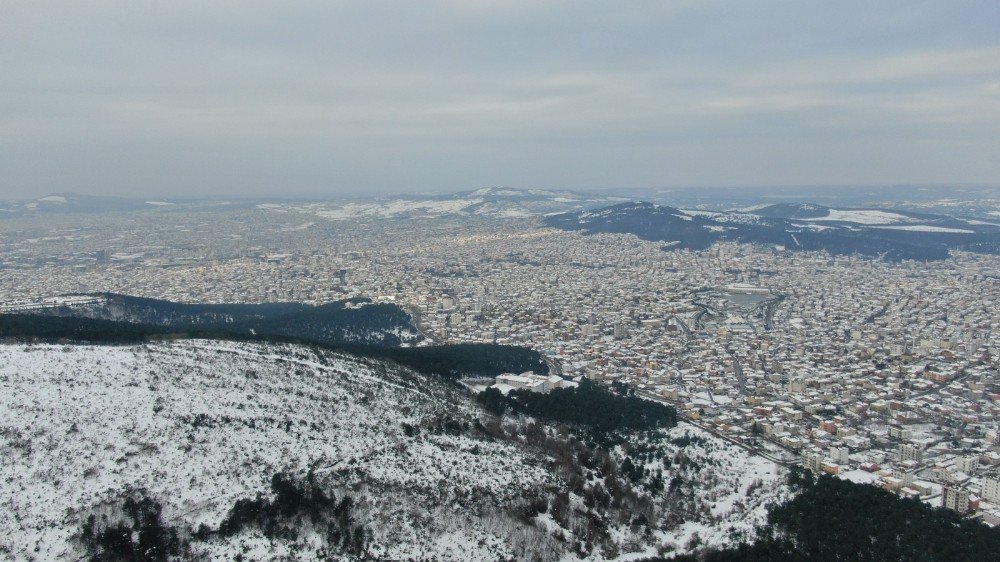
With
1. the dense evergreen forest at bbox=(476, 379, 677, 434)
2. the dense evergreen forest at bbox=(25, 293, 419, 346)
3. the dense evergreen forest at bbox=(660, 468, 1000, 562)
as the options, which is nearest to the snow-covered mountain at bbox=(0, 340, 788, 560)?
the dense evergreen forest at bbox=(660, 468, 1000, 562)

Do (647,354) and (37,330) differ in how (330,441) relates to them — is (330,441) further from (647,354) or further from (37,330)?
(647,354)

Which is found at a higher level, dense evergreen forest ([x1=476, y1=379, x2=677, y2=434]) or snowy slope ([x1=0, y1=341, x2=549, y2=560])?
snowy slope ([x1=0, y1=341, x2=549, y2=560])

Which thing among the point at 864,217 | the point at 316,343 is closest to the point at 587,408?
the point at 316,343

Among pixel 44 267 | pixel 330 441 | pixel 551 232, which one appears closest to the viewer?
pixel 330 441

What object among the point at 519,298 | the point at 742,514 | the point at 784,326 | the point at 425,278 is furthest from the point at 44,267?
the point at 742,514

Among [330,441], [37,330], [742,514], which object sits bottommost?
[742,514]

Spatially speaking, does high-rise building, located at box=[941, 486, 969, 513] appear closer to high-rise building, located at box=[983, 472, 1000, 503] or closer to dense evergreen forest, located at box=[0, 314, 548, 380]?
high-rise building, located at box=[983, 472, 1000, 503]

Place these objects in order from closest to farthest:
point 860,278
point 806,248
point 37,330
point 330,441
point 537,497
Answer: point 537,497 < point 330,441 < point 37,330 < point 860,278 < point 806,248
